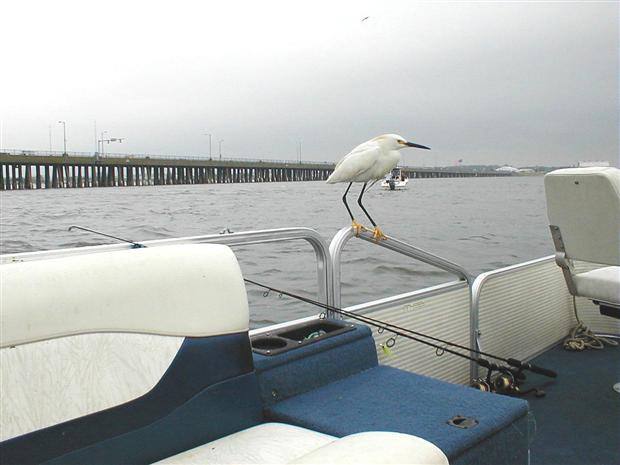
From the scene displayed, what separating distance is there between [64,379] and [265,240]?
974 millimetres

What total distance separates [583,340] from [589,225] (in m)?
1.29

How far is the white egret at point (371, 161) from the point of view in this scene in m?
2.62

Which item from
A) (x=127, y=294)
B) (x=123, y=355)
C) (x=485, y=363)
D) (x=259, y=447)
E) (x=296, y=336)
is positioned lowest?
(x=485, y=363)

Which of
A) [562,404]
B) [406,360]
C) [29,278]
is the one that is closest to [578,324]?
[562,404]

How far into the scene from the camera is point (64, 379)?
133cm

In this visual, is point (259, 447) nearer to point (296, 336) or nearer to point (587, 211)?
point (296, 336)

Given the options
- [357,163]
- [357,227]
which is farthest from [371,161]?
[357,227]

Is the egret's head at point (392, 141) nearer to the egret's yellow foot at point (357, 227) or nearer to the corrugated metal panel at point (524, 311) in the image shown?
the egret's yellow foot at point (357, 227)

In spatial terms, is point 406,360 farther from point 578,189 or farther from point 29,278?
point 29,278

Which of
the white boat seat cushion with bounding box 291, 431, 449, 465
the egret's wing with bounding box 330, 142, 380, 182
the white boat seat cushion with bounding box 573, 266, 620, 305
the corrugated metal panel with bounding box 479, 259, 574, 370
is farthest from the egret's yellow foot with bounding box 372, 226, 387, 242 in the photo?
the white boat seat cushion with bounding box 291, 431, 449, 465

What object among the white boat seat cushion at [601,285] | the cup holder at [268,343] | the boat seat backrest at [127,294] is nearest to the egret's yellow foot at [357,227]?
the cup holder at [268,343]

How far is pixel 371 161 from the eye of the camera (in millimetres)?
2631

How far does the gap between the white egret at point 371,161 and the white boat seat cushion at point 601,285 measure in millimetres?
1132

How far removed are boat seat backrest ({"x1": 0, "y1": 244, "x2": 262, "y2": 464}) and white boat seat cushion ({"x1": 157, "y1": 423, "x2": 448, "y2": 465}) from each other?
0.05m
